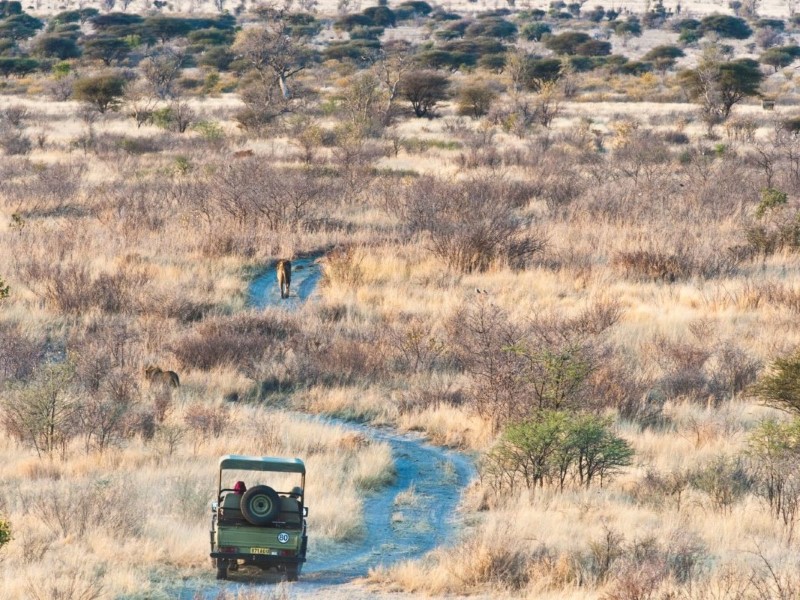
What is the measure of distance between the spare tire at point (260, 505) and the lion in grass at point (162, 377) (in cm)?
542

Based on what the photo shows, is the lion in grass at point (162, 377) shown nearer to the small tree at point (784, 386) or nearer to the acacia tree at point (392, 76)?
the small tree at point (784, 386)

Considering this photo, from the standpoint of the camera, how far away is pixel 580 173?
29109 mm

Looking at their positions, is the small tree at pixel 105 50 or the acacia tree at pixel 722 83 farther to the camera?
the small tree at pixel 105 50

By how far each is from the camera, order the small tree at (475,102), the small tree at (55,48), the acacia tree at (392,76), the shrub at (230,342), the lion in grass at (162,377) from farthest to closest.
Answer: the small tree at (55,48) → the small tree at (475,102) → the acacia tree at (392,76) → the shrub at (230,342) → the lion in grass at (162,377)

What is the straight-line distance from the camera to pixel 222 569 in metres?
7.63

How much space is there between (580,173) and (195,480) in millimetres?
20956

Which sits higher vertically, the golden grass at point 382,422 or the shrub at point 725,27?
the golden grass at point 382,422

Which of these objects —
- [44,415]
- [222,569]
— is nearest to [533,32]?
[44,415]

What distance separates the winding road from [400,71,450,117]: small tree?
105 feet

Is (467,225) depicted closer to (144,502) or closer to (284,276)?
(284,276)

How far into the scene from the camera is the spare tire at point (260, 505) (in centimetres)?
752

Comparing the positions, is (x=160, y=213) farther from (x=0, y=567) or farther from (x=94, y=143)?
(x=0, y=567)

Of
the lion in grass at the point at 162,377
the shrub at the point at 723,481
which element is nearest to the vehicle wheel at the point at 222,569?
the shrub at the point at 723,481

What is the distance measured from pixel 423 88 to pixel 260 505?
36.9m
